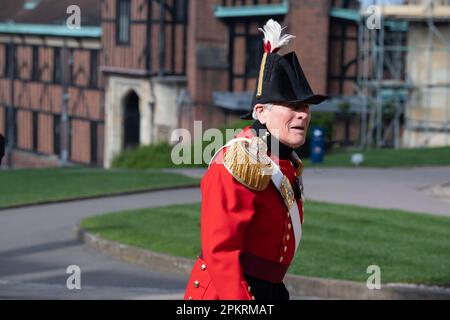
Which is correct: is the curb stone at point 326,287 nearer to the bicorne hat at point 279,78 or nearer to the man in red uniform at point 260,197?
the man in red uniform at point 260,197

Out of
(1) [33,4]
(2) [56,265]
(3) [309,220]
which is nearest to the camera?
(2) [56,265]

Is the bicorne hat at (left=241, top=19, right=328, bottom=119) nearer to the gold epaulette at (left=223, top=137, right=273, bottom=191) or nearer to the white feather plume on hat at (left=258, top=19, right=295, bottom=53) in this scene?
the white feather plume on hat at (left=258, top=19, right=295, bottom=53)

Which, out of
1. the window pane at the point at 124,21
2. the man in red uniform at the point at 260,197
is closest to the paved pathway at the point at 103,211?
the man in red uniform at the point at 260,197

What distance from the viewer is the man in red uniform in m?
5.20

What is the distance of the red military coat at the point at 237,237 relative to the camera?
518cm

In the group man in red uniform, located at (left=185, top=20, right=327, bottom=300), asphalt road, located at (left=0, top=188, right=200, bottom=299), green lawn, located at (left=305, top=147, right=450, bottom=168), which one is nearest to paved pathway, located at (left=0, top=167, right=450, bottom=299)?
asphalt road, located at (left=0, top=188, right=200, bottom=299)

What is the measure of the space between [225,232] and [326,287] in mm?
6280

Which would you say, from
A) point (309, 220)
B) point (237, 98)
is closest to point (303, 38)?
point (237, 98)

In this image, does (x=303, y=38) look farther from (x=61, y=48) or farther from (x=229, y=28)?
(x=61, y=48)

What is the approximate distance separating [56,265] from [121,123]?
27257 millimetres

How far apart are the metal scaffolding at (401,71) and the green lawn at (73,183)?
12621 mm

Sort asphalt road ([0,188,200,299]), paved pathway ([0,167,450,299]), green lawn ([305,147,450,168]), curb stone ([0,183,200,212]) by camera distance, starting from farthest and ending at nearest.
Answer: green lawn ([305,147,450,168])
curb stone ([0,183,200,212])
paved pathway ([0,167,450,299])
asphalt road ([0,188,200,299])

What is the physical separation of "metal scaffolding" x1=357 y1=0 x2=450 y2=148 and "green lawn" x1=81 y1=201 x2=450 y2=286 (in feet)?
56.0

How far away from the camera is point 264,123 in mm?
5609
